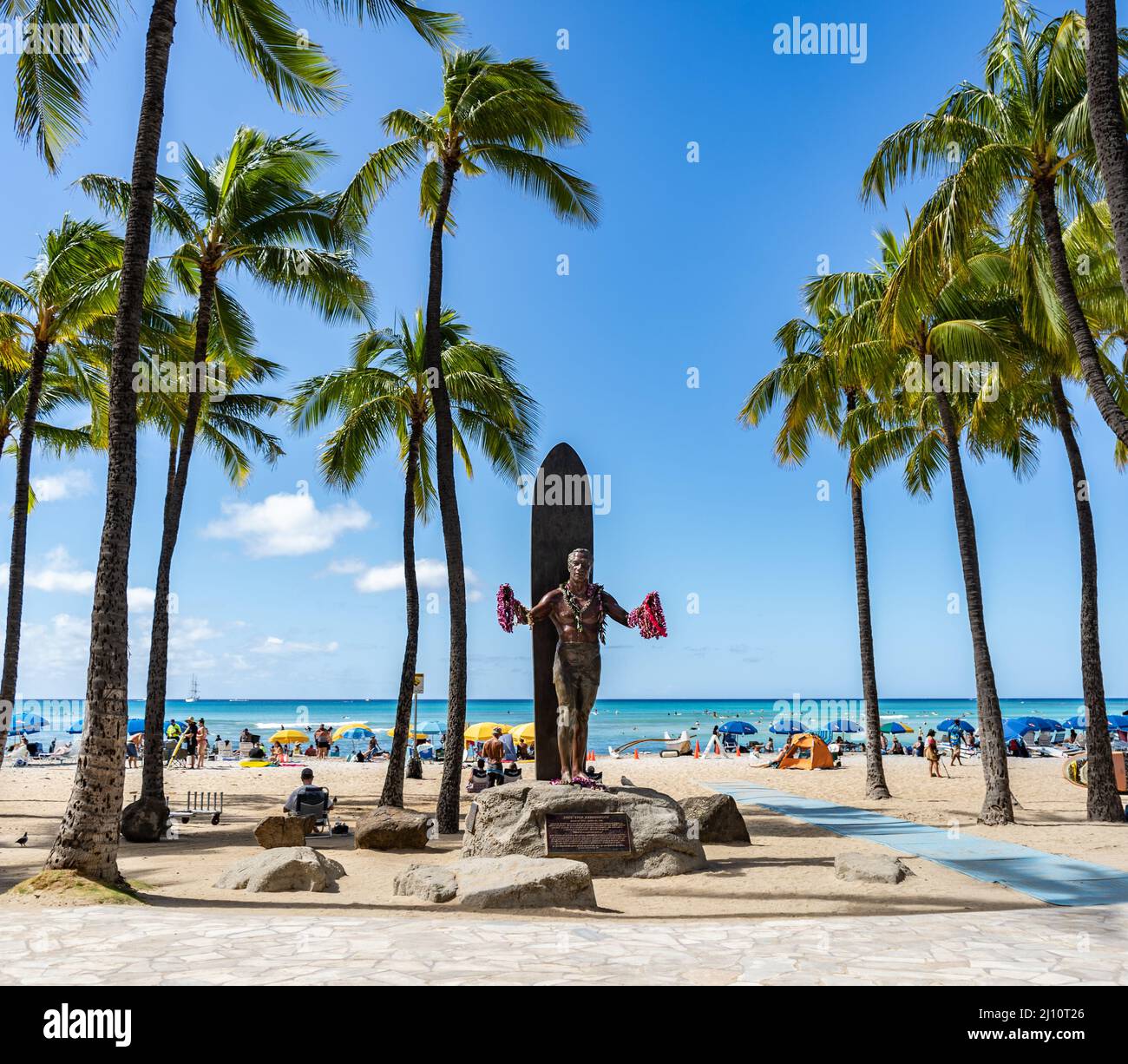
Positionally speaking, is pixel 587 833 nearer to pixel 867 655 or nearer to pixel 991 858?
pixel 991 858

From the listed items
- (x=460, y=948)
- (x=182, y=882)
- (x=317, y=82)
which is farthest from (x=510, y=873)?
(x=317, y=82)

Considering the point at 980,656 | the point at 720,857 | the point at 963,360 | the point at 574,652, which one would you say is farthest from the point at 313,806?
the point at 963,360

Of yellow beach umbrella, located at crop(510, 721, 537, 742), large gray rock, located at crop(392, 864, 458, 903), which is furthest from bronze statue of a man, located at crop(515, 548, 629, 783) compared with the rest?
yellow beach umbrella, located at crop(510, 721, 537, 742)

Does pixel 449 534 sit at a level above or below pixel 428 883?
above

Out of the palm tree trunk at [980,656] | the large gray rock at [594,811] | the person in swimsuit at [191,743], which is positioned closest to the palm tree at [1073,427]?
the palm tree trunk at [980,656]

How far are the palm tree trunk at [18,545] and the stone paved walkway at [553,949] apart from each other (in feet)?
37.9

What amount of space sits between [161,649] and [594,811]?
323 inches

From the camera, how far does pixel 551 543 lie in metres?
11.9

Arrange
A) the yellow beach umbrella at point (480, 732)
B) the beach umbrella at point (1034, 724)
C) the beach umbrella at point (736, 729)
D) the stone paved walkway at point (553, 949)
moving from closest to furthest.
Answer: the stone paved walkway at point (553, 949)
the yellow beach umbrella at point (480, 732)
the beach umbrella at point (1034, 724)
the beach umbrella at point (736, 729)

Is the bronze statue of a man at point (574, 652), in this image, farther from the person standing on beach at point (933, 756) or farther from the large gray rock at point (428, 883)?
the person standing on beach at point (933, 756)

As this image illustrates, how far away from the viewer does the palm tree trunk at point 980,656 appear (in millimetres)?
14484

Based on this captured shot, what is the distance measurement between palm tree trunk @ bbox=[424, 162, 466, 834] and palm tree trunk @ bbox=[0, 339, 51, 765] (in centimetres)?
811
